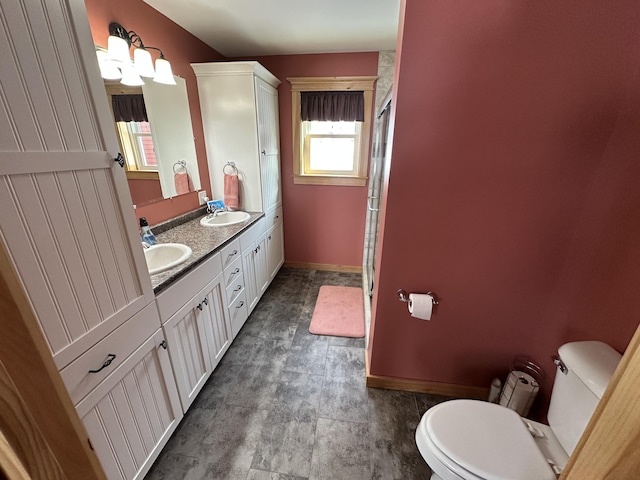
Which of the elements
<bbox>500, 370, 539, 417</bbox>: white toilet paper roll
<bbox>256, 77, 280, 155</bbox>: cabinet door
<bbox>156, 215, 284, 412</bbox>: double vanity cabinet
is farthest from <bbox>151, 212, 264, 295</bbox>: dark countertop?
<bbox>500, 370, 539, 417</bbox>: white toilet paper roll

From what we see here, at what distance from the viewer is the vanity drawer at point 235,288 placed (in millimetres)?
1878

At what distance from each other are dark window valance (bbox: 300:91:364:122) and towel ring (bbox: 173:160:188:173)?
4.36 ft

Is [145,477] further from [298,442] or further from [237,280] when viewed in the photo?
[237,280]

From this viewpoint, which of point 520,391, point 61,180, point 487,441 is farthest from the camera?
point 520,391

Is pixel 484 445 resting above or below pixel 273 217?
below

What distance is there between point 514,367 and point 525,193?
1017 mm

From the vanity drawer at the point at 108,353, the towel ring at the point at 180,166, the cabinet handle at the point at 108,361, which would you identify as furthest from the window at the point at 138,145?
the cabinet handle at the point at 108,361

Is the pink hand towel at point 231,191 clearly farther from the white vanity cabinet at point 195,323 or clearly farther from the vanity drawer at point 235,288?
the white vanity cabinet at point 195,323

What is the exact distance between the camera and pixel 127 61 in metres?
1.53

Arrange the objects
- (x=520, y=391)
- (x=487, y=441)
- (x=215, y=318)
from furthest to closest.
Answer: (x=215, y=318) → (x=520, y=391) → (x=487, y=441)

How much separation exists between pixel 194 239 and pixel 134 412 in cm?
101

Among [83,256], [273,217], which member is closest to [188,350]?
[83,256]

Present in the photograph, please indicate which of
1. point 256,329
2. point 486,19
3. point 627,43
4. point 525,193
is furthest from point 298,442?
point 627,43

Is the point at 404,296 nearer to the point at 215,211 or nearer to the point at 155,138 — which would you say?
the point at 215,211
